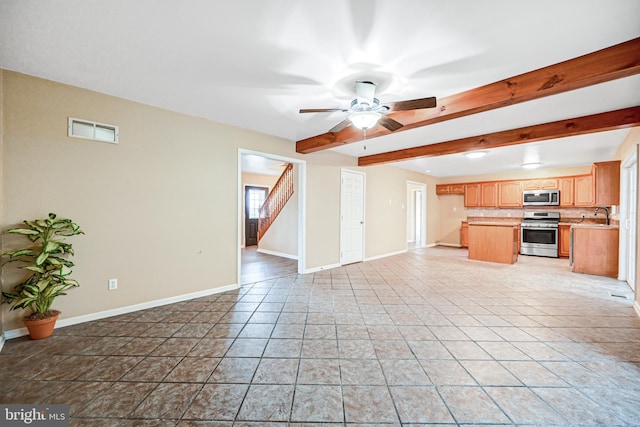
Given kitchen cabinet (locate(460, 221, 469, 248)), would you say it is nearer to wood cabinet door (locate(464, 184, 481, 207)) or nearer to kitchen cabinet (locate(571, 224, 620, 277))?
wood cabinet door (locate(464, 184, 481, 207))

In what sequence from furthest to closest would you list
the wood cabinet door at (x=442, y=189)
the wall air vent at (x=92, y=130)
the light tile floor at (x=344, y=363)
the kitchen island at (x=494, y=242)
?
1. the wood cabinet door at (x=442, y=189)
2. the kitchen island at (x=494, y=242)
3. the wall air vent at (x=92, y=130)
4. the light tile floor at (x=344, y=363)

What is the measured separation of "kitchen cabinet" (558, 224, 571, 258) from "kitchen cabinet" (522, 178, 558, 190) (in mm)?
1112

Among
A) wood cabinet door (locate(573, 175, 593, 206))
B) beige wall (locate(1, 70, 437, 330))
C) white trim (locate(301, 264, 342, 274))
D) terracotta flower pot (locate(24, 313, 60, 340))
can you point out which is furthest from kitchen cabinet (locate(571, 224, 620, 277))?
terracotta flower pot (locate(24, 313, 60, 340))

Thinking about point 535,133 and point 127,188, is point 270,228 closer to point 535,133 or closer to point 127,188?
point 127,188

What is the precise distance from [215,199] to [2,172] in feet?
6.49

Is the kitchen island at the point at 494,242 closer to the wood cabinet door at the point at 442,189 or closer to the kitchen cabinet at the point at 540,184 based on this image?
the kitchen cabinet at the point at 540,184

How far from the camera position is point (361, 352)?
87.4 inches

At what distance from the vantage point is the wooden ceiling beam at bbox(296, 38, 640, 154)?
189cm

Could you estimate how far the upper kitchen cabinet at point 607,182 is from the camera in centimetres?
465

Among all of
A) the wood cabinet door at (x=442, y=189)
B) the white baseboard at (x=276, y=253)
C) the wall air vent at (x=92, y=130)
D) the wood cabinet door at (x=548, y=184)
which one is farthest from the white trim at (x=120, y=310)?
the wood cabinet door at (x=548, y=184)

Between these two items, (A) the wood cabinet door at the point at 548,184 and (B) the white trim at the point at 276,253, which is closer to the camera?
(B) the white trim at the point at 276,253

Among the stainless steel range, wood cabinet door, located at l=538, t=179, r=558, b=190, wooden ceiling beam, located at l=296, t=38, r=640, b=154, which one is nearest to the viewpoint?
wooden ceiling beam, located at l=296, t=38, r=640, b=154

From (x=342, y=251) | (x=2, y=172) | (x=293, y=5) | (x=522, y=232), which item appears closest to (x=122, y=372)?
(x=2, y=172)

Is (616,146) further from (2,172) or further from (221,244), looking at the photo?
(2,172)
